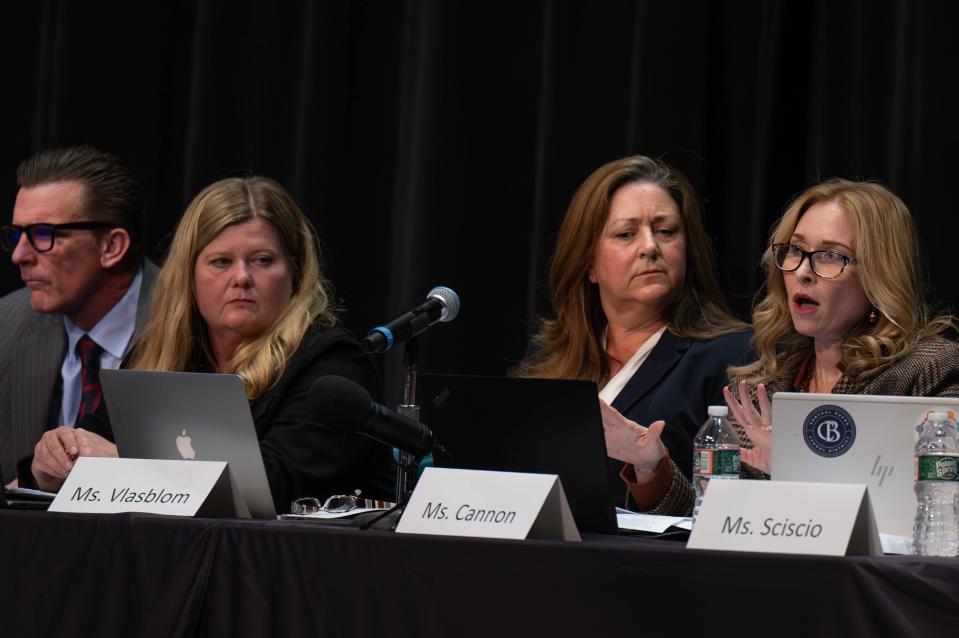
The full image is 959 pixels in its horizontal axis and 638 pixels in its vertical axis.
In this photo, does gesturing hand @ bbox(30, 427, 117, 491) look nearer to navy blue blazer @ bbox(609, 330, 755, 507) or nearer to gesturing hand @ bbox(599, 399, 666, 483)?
gesturing hand @ bbox(599, 399, 666, 483)

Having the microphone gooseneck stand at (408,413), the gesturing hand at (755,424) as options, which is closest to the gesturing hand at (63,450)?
the microphone gooseneck stand at (408,413)

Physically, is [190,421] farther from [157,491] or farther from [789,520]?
[789,520]

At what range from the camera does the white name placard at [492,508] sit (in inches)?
64.0

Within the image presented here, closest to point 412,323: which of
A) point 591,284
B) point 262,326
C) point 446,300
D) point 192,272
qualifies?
point 446,300

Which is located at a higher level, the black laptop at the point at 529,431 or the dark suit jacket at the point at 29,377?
the black laptop at the point at 529,431

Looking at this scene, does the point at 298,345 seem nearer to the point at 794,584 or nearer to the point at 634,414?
the point at 634,414

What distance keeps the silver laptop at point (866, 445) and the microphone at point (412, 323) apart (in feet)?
2.15

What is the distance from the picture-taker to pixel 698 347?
9.72 ft

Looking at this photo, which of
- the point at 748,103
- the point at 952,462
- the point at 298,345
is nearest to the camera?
the point at 952,462

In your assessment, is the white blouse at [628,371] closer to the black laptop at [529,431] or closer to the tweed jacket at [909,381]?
the tweed jacket at [909,381]

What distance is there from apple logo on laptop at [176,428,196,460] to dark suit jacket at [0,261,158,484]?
4.69 ft

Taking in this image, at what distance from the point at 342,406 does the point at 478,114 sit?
2078 mm

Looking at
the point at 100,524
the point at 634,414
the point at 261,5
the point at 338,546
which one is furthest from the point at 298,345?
the point at 261,5

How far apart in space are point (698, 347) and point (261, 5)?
1931 mm
